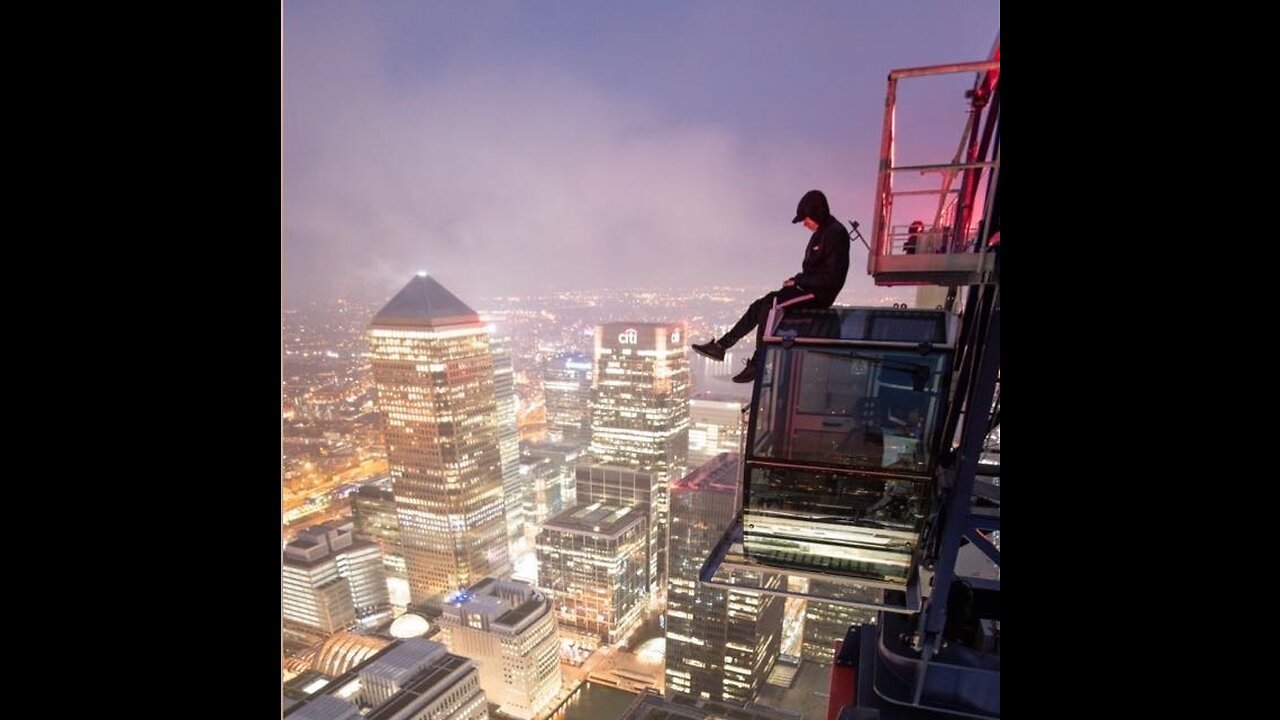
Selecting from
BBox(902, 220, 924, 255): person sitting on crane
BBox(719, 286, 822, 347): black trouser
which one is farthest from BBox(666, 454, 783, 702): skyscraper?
BBox(902, 220, 924, 255): person sitting on crane

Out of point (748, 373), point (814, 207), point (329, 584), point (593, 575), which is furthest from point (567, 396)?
point (814, 207)

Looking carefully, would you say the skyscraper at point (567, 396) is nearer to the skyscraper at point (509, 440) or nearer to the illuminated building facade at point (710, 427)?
the skyscraper at point (509, 440)

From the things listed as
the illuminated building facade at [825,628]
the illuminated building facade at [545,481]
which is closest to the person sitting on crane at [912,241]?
the illuminated building facade at [825,628]

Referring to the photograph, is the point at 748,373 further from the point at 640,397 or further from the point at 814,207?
the point at 640,397
